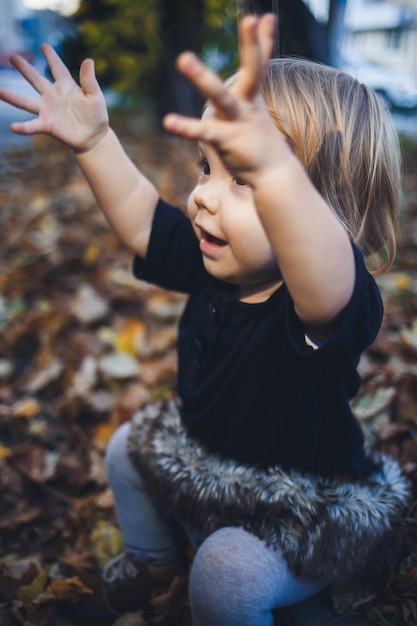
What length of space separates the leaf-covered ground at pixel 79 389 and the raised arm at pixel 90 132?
84 centimetres

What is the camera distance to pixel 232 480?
1182 mm

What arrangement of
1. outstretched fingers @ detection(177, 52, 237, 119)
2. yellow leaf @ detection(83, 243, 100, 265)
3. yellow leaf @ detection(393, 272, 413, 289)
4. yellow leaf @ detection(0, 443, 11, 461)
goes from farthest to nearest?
yellow leaf @ detection(83, 243, 100, 265) → yellow leaf @ detection(393, 272, 413, 289) → yellow leaf @ detection(0, 443, 11, 461) → outstretched fingers @ detection(177, 52, 237, 119)

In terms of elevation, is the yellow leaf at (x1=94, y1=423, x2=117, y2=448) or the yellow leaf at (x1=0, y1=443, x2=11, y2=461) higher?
the yellow leaf at (x1=0, y1=443, x2=11, y2=461)

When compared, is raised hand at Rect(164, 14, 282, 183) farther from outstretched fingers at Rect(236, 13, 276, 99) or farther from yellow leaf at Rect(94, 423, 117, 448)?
yellow leaf at Rect(94, 423, 117, 448)

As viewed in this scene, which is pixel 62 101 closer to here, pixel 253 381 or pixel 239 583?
pixel 253 381

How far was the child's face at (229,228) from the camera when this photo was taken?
99cm

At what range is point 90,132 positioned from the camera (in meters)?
1.22

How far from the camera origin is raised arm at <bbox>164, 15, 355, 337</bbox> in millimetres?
699

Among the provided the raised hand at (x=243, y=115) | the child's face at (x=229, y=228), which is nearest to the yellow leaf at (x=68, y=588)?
the child's face at (x=229, y=228)

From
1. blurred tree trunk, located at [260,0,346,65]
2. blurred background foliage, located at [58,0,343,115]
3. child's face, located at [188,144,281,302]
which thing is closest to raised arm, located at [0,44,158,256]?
child's face, located at [188,144,281,302]

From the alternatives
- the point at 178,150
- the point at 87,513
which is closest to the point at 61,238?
the point at 87,513

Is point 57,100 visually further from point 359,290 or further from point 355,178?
point 359,290

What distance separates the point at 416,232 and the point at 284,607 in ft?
9.06

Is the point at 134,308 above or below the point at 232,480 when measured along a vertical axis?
below
